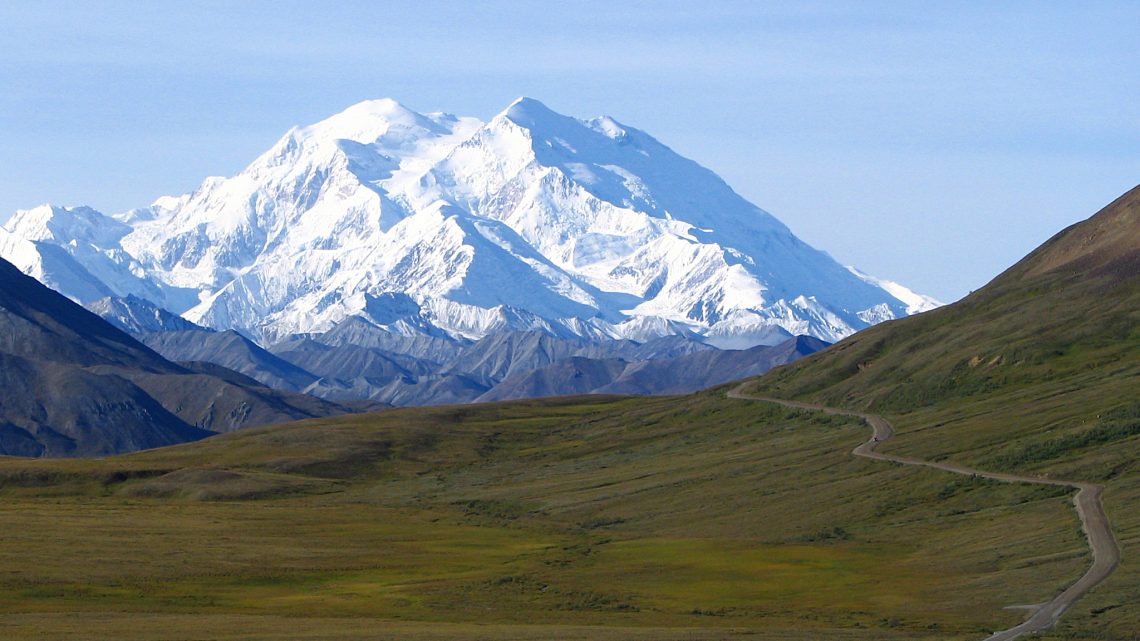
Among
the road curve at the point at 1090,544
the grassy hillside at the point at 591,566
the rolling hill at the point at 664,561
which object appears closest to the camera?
the road curve at the point at 1090,544

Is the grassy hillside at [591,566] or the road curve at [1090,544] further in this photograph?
the grassy hillside at [591,566]

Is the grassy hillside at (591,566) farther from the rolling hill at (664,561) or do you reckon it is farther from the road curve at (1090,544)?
the road curve at (1090,544)

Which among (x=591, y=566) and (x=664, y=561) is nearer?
(x=591, y=566)

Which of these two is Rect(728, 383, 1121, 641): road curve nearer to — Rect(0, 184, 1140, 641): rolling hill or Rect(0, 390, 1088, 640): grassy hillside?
Rect(0, 184, 1140, 641): rolling hill

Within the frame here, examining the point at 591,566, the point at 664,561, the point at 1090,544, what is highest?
the point at 591,566

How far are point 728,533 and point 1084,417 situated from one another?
139 feet

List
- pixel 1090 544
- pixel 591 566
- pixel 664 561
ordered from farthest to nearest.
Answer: pixel 664 561
pixel 591 566
pixel 1090 544

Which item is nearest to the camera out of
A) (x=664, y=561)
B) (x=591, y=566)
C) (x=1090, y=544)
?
(x=1090, y=544)

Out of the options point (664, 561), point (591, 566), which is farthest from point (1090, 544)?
point (591, 566)

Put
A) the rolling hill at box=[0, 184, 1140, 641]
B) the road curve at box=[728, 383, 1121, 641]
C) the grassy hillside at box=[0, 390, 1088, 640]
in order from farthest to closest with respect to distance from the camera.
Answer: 1. the grassy hillside at box=[0, 390, 1088, 640]
2. the rolling hill at box=[0, 184, 1140, 641]
3. the road curve at box=[728, 383, 1121, 641]

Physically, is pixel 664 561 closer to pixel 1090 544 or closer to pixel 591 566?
pixel 591 566

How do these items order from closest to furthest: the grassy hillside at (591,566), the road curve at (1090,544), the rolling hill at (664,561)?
the road curve at (1090,544) < the rolling hill at (664,561) < the grassy hillside at (591,566)

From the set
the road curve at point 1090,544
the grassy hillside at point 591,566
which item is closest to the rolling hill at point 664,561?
the grassy hillside at point 591,566

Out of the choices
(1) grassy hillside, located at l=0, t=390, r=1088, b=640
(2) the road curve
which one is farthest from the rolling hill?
(2) the road curve
